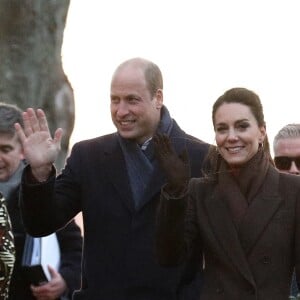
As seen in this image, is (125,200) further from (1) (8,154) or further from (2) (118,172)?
(1) (8,154)

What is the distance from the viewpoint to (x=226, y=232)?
6496 mm

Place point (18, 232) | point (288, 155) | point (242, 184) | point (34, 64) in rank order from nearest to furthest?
point (242, 184) → point (18, 232) → point (288, 155) → point (34, 64)

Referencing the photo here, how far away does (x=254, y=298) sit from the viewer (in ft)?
21.2

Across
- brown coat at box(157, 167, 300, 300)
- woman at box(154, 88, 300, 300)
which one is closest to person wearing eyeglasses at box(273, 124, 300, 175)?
woman at box(154, 88, 300, 300)

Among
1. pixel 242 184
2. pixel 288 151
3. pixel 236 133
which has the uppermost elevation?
pixel 236 133

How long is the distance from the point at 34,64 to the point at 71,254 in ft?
13.9

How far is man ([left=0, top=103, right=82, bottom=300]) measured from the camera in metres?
7.09

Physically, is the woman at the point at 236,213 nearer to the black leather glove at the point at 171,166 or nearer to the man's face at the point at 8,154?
the black leather glove at the point at 171,166

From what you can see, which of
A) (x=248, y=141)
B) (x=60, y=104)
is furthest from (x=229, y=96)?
(x=60, y=104)

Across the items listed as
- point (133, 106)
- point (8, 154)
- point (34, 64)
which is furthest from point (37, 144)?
point (34, 64)

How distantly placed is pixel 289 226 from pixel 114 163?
3.56 ft

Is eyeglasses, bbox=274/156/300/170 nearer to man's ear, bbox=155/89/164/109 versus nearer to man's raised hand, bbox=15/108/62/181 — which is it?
man's ear, bbox=155/89/164/109

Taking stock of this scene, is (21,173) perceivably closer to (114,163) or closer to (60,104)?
(114,163)

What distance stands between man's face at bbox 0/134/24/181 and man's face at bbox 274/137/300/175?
1.93 meters
